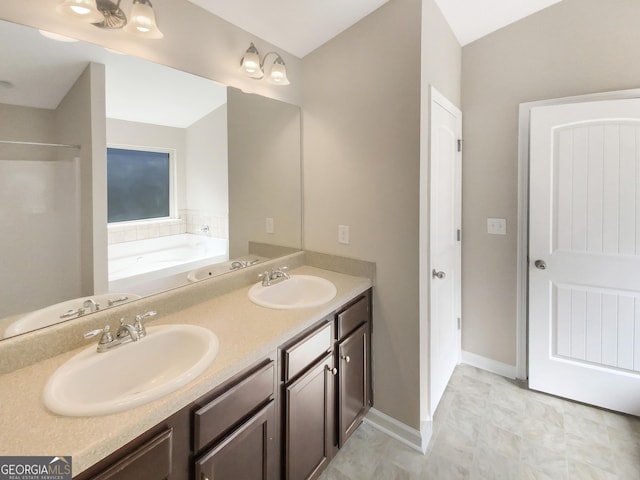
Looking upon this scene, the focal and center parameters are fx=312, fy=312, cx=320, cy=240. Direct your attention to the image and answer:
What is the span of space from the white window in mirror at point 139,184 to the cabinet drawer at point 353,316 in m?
1.00

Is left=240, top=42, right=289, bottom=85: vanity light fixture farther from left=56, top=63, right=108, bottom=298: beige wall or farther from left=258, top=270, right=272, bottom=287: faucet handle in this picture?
left=258, top=270, right=272, bottom=287: faucet handle

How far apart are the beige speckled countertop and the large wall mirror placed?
0.20 metres

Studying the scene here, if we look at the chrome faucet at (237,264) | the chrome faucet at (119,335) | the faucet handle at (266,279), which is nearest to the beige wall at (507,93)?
the faucet handle at (266,279)

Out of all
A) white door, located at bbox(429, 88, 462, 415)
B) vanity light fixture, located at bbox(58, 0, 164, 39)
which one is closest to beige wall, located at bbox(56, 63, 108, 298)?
vanity light fixture, located at bbox(58, 0, 164, 39)

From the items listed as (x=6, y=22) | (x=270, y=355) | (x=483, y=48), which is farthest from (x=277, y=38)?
(x=270, y=355)

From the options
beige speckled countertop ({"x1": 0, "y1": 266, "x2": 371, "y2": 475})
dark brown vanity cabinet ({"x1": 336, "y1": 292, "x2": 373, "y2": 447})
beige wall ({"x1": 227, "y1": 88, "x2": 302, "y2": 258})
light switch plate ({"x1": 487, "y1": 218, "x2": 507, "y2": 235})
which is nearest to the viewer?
beige speckled countertop ({"x1": 0, "y1": 266, "x2": 371, "y2": 475})

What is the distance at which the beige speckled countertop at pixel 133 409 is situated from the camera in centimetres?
68

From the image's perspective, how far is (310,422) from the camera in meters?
1.39

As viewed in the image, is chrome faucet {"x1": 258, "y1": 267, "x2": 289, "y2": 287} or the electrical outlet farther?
the electrical outlet

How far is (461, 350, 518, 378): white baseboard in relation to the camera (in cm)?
237

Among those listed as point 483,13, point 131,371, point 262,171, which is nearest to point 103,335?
point 131,371

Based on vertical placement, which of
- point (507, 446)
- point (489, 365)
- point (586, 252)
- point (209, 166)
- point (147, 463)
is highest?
point (209, 166)

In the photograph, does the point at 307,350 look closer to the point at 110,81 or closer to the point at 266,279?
the point at 266,279

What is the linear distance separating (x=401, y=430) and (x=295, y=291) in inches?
39.4
